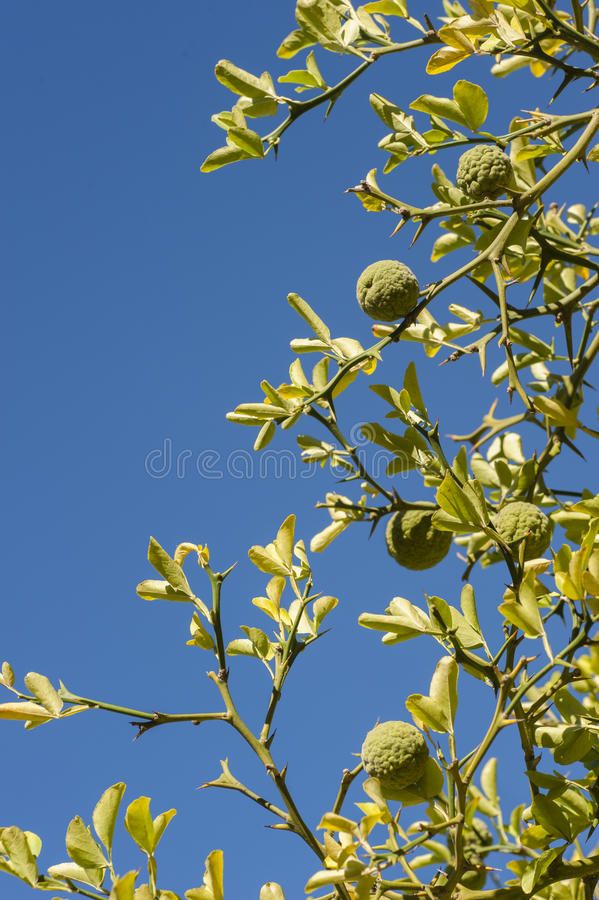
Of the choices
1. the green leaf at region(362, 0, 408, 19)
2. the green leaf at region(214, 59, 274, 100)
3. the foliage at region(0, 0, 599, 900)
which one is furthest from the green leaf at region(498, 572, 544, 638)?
the green leaf at region(362, 0, 408, 19)

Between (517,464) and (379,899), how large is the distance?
4.98ft

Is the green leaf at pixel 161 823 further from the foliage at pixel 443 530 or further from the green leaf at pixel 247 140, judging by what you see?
the green leaf at pixel 247 140

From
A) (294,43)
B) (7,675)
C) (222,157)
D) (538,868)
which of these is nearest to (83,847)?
(7,675)

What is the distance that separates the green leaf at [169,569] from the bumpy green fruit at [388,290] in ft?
2.25

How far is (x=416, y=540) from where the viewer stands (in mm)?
2076

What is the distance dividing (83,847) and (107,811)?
69 millimetres

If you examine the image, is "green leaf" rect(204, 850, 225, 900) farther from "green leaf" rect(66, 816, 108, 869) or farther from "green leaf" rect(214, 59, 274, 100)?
"green leaf" rect(214, 59, 274, 100)

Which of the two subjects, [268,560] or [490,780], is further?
[490,780]

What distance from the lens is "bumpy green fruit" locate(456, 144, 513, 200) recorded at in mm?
1901

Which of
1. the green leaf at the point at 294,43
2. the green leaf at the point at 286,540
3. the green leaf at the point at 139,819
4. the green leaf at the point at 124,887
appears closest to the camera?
the green leaf at the point at 124,887

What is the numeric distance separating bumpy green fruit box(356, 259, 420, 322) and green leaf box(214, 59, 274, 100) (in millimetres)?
438

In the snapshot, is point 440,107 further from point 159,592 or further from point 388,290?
point 159,592

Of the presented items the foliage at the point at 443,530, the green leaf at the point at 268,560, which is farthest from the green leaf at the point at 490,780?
the green leaf at the point at 268,560

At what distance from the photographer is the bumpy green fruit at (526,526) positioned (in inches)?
74.3
